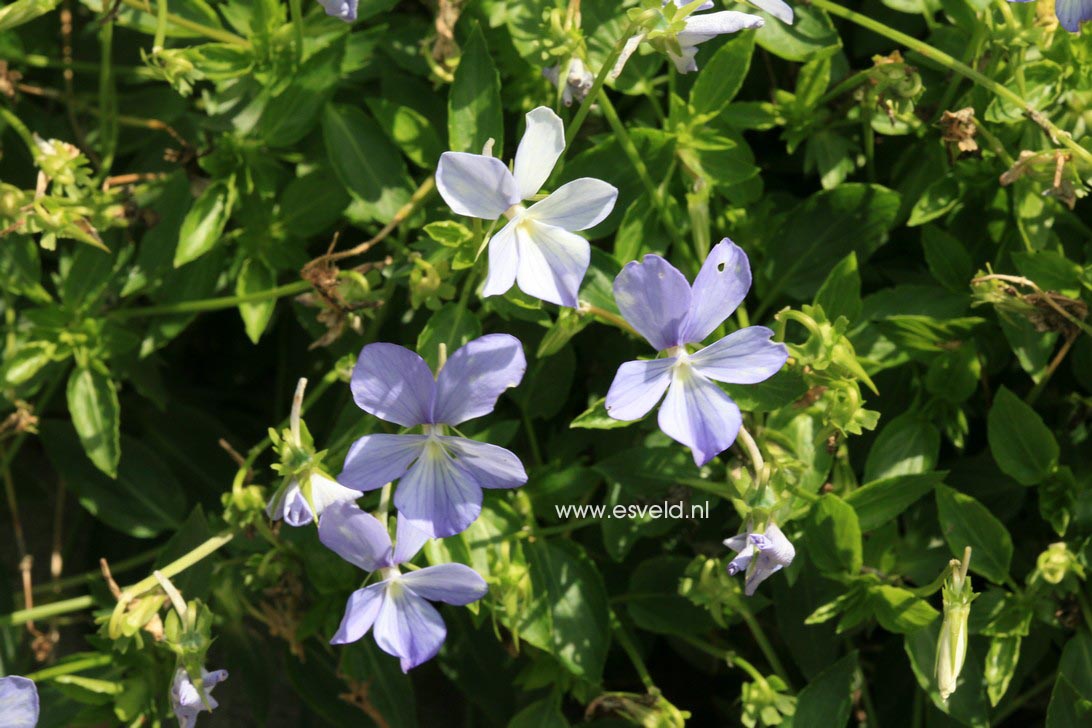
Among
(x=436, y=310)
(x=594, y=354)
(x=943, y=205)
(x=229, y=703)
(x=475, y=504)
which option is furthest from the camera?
(x=229, y=703)

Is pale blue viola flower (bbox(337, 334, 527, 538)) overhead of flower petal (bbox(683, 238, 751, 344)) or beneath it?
beneath

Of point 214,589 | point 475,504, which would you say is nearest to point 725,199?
point 475,504

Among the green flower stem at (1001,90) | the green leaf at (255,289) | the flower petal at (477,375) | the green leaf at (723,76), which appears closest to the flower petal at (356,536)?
the flower petal at (477,375)

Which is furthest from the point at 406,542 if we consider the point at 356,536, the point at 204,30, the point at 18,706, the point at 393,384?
the point at 204,30

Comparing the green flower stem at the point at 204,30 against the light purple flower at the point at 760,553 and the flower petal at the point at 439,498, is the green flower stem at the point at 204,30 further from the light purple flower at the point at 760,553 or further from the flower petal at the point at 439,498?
the light purple flower at the point at 760,553

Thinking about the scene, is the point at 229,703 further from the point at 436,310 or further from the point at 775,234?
the point at 775,234

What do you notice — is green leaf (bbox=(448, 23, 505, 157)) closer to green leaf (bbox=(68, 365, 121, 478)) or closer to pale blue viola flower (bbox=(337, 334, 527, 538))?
pale blue viola flower (bbox=(337, 334, 527, 538))

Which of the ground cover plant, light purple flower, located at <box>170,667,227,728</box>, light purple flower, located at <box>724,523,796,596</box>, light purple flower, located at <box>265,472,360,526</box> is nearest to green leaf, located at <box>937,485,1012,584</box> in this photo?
the ground cover plant
